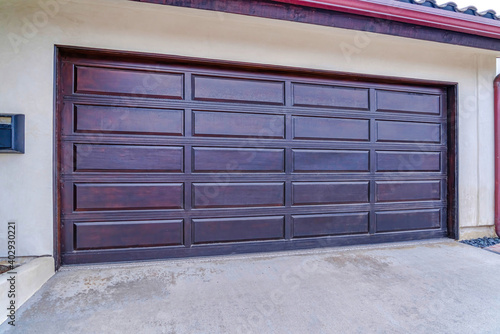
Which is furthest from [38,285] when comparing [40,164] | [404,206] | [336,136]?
[404,206]

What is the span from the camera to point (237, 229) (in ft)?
9.34

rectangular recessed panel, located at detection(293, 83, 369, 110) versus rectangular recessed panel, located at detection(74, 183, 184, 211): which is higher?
rectangular recessed panel, located at detection(293, 83, 369, 110)

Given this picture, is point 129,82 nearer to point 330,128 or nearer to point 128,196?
point 128,196

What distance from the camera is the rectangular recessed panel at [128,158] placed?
2494mm

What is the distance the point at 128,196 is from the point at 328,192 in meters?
2.35

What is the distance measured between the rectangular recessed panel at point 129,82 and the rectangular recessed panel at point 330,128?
1448 millimetres

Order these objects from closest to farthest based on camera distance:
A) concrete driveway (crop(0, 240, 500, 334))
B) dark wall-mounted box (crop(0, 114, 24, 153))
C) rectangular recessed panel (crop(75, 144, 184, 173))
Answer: concrete driveway (crop(0, 240, 500, 334))
dark wall-mounted box (crop(0, 114, 24, 153))
rectangular recessed panel (crop(75, 144, 184, 173))

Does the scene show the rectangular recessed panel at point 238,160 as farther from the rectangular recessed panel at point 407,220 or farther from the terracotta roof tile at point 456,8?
the terracotta roof tile at point 456,8

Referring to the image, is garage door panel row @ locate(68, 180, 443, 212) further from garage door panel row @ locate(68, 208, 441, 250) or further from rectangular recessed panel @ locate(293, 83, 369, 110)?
rectangular recessed panel @ locate(293, 83, 369, 110)

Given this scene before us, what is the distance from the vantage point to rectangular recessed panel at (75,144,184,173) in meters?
2.49

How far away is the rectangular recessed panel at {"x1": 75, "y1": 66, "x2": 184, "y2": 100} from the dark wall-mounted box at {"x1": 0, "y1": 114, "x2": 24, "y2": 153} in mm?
579

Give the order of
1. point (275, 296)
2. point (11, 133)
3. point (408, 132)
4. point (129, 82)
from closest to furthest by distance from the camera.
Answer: point (275, 296)
point (11, 133)
point (129, 82)
point (408, 132)

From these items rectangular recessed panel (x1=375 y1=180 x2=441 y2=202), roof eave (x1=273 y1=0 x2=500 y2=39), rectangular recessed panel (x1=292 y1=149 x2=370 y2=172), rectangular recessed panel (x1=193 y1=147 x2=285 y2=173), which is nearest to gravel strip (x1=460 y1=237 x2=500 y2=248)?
rectangular recessed panel (x1=375 y1=180 x2=441 y2=202)

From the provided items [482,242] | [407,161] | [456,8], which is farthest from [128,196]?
[482,242]
